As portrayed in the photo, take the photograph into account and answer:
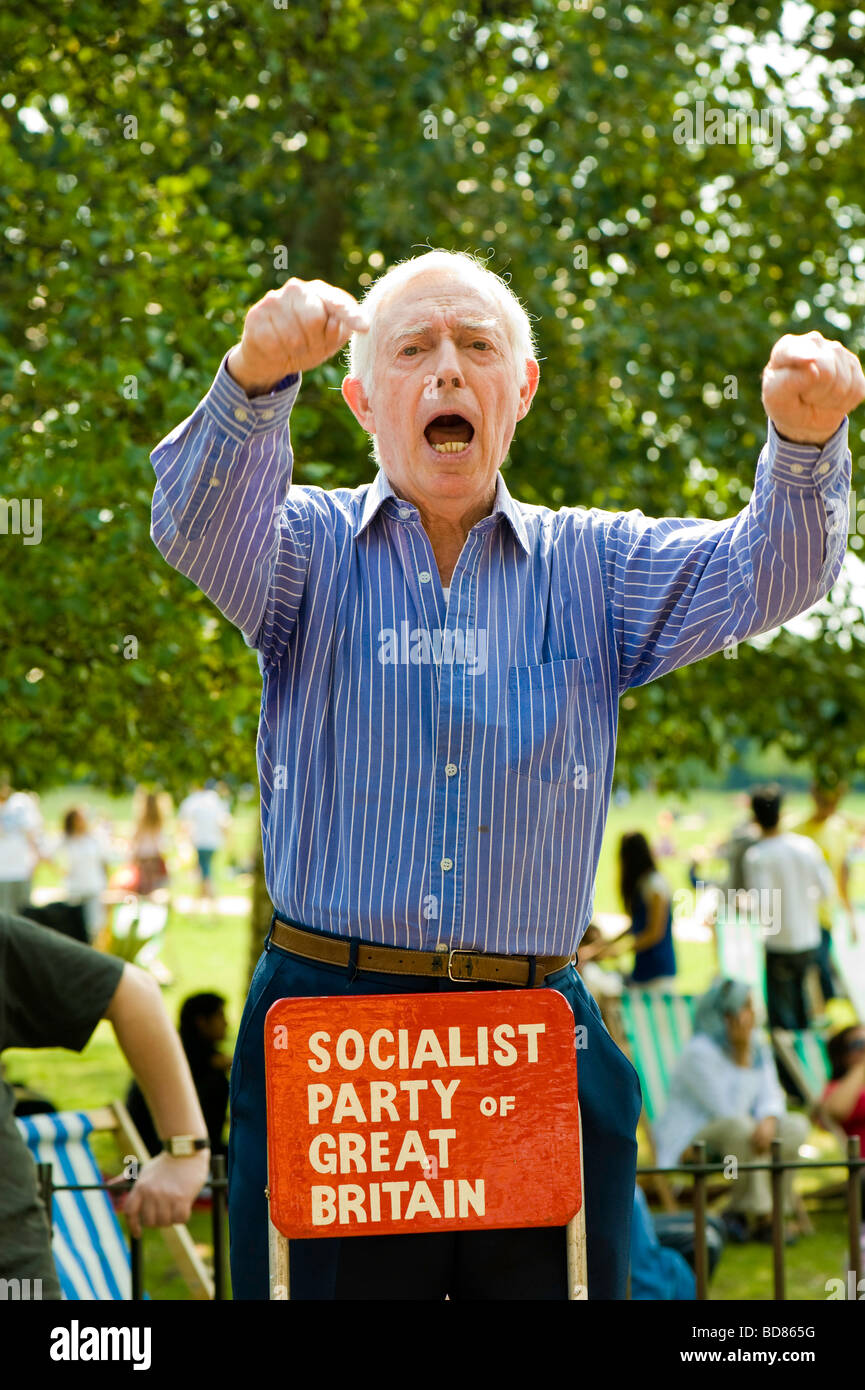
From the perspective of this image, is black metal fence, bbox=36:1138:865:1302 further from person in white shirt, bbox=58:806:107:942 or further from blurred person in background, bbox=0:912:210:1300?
person in white shirt, bbox=58:806:107:942

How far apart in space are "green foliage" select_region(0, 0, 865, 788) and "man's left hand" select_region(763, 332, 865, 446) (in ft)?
7.87

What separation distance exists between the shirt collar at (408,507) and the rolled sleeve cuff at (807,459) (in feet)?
1.29

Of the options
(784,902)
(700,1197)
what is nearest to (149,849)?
(784,902)

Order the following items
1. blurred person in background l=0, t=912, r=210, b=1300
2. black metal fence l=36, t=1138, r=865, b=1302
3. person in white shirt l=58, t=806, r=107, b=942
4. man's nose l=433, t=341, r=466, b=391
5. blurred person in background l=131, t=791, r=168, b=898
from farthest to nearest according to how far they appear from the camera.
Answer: blurred person in background l=131, t=791, r=168, b=898
person in white shirt l=58, t=806, r=107, b=942
black metal fence l=36, t=1138, r=865, b=1302
blurred person in background l=0, t=912, r=210, b=1300
man's nose l=433, t=341, r=466, b=391

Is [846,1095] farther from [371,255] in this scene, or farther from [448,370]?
[448,370]

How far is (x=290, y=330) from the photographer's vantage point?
1.72 metres

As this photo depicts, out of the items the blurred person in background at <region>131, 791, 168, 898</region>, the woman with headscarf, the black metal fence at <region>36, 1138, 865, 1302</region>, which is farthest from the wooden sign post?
the blurred person in background at <region>131, 791, 168, 898</region>

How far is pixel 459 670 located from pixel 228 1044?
7.90 meters

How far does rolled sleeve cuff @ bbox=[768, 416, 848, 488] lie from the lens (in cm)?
181

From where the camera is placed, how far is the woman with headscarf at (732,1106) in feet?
19.7

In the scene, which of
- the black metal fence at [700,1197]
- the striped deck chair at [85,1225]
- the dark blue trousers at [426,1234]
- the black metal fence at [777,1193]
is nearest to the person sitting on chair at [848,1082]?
the black metal fence at [700,1197]

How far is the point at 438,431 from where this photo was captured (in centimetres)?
206

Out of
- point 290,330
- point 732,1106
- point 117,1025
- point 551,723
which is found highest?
point 290,330
